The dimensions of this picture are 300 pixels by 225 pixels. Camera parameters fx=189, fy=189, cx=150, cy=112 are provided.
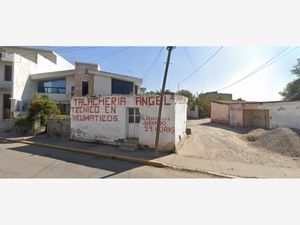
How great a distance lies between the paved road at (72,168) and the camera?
636cm

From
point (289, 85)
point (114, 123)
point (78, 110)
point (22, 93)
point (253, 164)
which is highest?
point (289, 85)

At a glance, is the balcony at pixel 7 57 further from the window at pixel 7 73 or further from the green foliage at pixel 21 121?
the green foliage at pixel 21 121

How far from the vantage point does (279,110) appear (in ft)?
59.8

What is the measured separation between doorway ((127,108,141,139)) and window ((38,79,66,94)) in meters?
12.6

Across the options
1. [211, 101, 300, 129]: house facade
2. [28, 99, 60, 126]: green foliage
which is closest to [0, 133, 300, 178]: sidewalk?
[28, 99, 60, 126]: green foliage

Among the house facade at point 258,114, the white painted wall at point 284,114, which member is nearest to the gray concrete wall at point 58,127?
the house facade at point 258,114

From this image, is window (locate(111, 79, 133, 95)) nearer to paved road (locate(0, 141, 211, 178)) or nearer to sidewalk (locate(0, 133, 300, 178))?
sidewalk (locate(0, 133, 300, 178))

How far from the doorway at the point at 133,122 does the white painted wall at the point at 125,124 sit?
0.23m

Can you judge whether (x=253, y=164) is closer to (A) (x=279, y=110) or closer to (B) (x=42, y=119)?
(A) (x=279, y=110)

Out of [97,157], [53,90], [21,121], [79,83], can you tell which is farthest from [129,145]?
[53,90]

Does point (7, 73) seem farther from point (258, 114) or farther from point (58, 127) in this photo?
point (258, 114)

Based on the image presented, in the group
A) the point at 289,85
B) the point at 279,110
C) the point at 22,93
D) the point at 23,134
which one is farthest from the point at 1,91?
the point at 289,85

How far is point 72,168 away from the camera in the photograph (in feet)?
23.4

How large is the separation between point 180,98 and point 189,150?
117 inches
